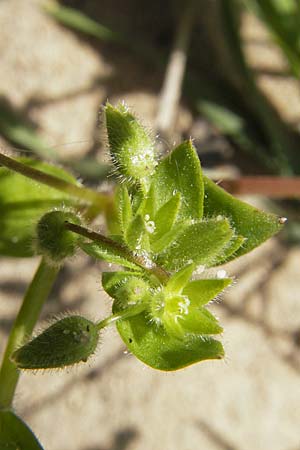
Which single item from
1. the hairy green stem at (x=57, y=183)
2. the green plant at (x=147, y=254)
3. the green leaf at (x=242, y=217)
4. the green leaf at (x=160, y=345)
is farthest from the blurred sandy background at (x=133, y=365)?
the green leaf at (x=160, y=345)

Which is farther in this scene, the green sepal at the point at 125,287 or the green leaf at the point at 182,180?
the green leaf at the point at 182,180

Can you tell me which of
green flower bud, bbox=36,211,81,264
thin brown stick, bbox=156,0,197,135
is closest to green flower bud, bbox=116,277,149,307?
green flower bud, bbox=36,211,81,264

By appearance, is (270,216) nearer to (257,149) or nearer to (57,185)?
(57,185)

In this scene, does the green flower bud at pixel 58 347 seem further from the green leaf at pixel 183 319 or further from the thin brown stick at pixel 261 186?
Result: the thin brown stick at pixel 261 186

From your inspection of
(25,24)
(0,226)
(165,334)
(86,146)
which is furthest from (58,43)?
(165,334)

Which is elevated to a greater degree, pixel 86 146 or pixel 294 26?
pixel 294 26

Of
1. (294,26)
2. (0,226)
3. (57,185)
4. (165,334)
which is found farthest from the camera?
(294,26)

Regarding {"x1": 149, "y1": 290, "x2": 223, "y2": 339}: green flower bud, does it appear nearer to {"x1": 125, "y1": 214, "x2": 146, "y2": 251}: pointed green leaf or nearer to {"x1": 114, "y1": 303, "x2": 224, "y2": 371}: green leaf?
{"x1": 114, "y1": 303, "x2": 224, "y2": 371}: green leaf
